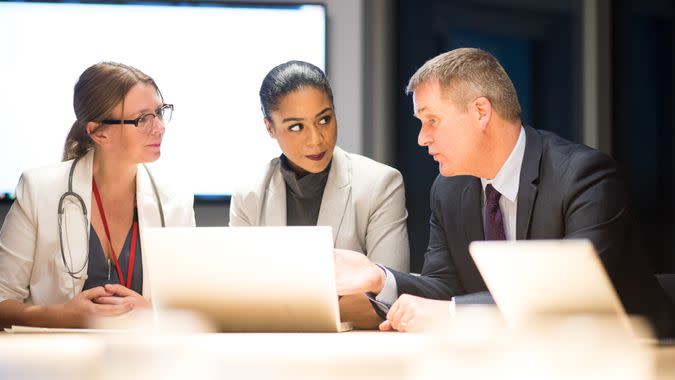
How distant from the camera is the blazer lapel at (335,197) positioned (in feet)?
9.53

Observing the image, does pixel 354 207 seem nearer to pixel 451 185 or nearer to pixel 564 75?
pixel 451 185

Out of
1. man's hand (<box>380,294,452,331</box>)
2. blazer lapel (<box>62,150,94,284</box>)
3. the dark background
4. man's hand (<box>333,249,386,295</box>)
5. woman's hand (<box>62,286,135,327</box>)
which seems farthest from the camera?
the dark background

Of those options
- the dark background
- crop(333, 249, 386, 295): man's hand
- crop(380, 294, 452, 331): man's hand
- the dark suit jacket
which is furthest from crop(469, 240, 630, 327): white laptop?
the dark background

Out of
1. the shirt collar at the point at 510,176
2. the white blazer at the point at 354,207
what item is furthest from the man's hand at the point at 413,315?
the white blazer at the point at 354,207

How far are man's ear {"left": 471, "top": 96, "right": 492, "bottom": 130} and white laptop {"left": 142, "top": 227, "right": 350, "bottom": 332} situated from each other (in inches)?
39.9

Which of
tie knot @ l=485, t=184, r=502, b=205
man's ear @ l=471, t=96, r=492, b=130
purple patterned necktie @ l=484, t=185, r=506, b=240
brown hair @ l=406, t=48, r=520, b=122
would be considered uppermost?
brown hair @ l=406, t=48, r=520, b=122

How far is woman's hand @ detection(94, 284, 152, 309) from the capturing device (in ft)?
8.08

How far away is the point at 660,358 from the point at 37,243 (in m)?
2.16

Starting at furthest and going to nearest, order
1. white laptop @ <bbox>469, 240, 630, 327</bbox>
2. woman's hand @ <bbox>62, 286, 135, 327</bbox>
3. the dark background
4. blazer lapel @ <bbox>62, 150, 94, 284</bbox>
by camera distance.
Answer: the dark background, blazer lapel @ <bbox>62, 150, 94, 284</bbox>, woman's hand @ <bbox>62, 286, 135, 327</bbox>, white laptop @ <bbox>469, 240, 630, 327</bbox>

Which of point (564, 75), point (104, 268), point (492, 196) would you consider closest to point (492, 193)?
point (492, 196)

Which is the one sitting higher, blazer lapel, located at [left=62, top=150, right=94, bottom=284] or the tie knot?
the tie knot

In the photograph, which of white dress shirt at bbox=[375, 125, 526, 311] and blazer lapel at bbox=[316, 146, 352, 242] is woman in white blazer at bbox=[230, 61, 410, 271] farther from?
white dress shirt at bbox=[375, 125, 526, 311]

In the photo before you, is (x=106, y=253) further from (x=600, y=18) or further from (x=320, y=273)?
(x=600, y=18)

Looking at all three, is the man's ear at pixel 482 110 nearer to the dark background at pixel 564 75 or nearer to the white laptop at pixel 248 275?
the white laptop at pixel 248 275
